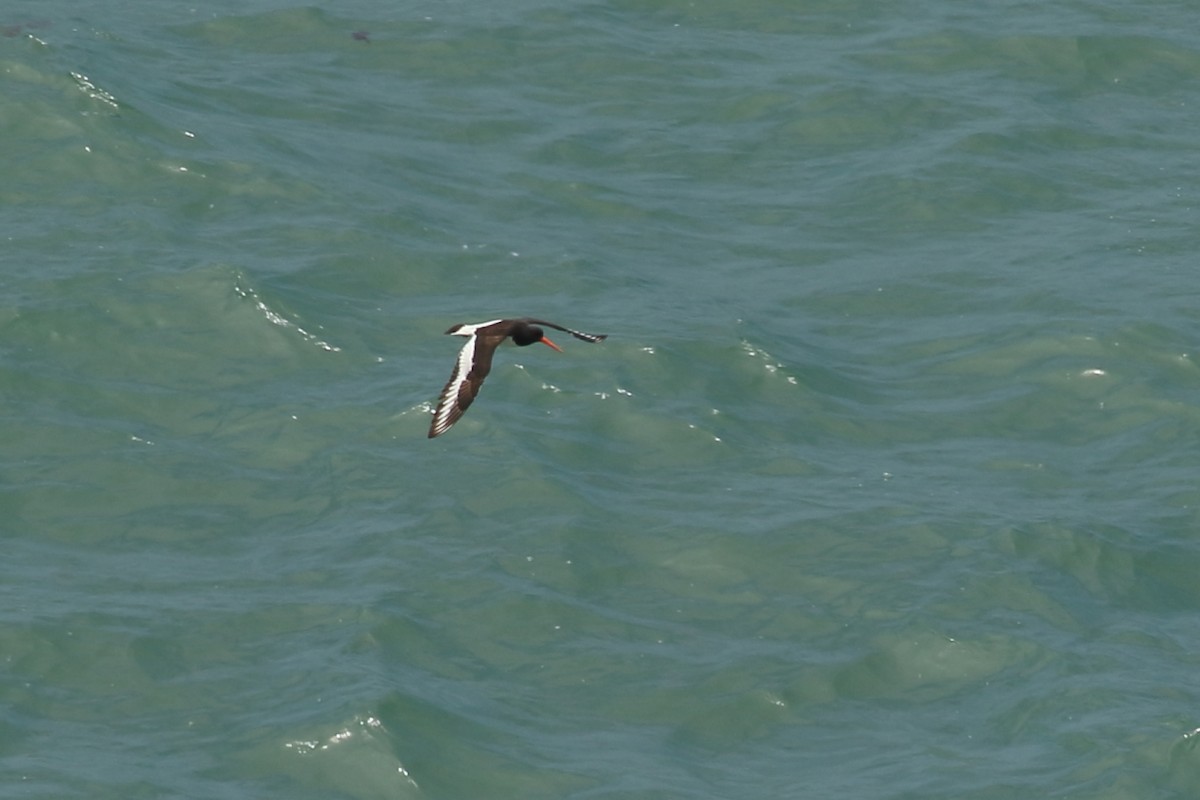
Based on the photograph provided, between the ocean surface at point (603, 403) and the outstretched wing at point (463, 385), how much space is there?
299cm

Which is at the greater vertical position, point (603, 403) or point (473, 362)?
point (473, 362)

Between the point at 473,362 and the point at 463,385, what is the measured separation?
1.33 feet

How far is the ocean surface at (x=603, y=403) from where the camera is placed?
66.3ft

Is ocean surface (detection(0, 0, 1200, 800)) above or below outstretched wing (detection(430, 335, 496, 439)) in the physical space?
below

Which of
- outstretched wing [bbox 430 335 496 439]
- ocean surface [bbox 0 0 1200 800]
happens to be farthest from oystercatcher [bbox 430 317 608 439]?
ocean surface [bbox 0 0 1200 800]

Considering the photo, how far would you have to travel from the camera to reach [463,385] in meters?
18.3

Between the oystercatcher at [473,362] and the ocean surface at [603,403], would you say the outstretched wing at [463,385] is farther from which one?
the ocean surface at [603,403]

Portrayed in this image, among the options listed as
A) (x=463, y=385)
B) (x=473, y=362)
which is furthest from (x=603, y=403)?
(x=463, y=385)

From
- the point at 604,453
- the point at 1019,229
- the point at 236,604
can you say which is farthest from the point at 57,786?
the point at 1019,229

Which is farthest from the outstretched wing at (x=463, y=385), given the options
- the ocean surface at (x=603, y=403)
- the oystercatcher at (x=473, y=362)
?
the ocean surface at (x=603, y=403)

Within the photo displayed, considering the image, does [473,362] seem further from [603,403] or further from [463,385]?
[603,403]

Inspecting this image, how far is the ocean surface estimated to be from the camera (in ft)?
66.3

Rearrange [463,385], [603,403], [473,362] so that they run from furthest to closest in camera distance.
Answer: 1. [603,403]
2. [473,362]
3. [463,385]

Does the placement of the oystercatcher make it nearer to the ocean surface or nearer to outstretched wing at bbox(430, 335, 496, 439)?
outstretched wing at bbox(430, 335, 496, 439)
